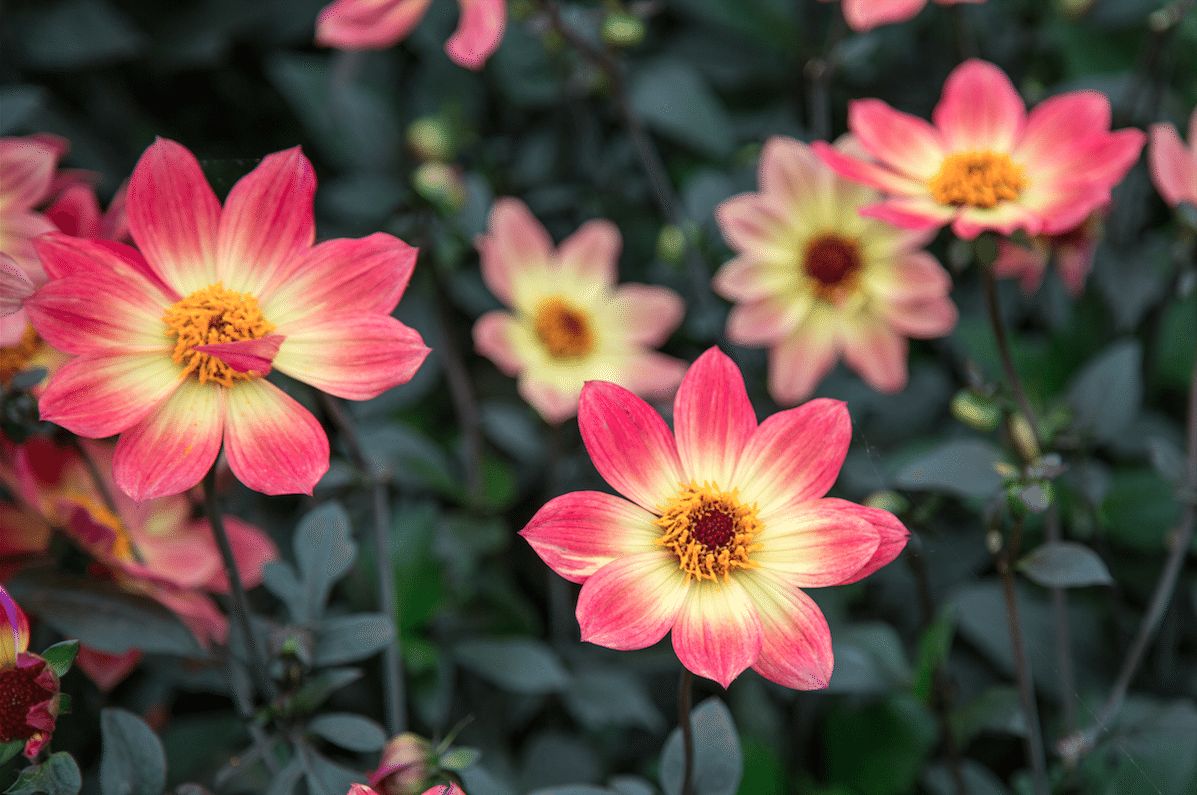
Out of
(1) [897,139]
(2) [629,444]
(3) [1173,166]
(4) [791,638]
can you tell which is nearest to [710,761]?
(4) [791,638]

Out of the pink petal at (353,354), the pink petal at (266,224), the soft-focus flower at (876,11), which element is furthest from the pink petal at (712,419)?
the soft-focus flower at (876,11)

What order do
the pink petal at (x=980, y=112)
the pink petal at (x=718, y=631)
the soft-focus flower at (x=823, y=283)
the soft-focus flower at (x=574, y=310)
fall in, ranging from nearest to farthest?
1. the pink petal at (x=718, y=631)
2. the pink petal at (x=980, y=112)
3. the soft-focus flower at (x=823, y=283)
4. the soft-focus flower at (x=574, y=310)

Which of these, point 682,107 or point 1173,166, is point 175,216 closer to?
point 682,107

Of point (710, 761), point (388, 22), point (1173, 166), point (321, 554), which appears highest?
point (388, 22)

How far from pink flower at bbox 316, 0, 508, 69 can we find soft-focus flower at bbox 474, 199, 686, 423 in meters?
0.24

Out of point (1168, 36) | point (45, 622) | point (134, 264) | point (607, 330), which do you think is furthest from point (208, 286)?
point (1168, 36)

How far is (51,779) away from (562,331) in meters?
0.73

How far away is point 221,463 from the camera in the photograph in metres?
0.80

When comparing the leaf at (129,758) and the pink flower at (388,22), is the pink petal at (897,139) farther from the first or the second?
the leaf at (129,758)

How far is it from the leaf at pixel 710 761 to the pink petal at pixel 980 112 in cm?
60

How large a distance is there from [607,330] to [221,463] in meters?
0.52

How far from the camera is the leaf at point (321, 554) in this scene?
28.0 inches

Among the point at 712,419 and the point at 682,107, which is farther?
the point at 682,107

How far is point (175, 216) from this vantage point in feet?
2.01
